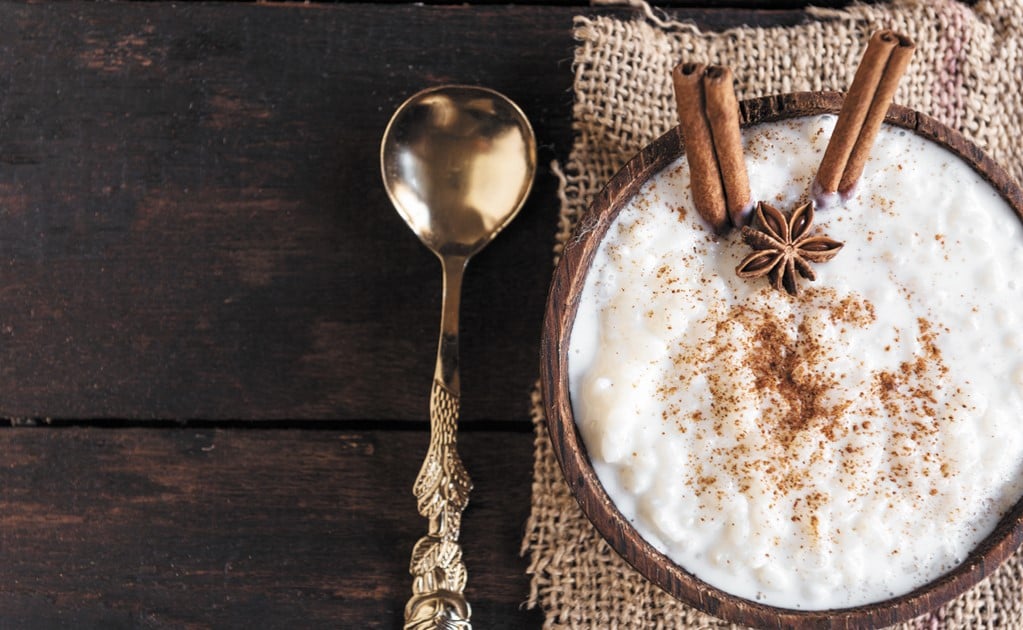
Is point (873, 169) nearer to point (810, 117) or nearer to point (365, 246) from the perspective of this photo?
point (810, 117)

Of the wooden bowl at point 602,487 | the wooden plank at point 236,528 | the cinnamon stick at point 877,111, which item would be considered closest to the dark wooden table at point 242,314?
the wooden plank at point 236,528

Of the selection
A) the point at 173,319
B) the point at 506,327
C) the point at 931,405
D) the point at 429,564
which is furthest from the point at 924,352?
the point at 173,319

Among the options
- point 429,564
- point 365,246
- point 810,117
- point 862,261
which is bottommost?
point 429,564

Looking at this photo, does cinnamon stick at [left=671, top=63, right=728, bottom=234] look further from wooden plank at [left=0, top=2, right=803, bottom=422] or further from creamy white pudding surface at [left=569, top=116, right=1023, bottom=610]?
wooden plank at [left=0, top=2, right=803, bottom=422]

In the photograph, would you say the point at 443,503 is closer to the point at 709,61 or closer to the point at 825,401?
the point at 825,401

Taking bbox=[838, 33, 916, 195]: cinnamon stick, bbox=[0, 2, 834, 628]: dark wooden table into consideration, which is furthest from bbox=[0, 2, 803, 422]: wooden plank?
bbox=[838, 33, 916, 195]: cinnamon stick

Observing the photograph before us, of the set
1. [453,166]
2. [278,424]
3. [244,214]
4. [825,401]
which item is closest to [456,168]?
[453,166]
